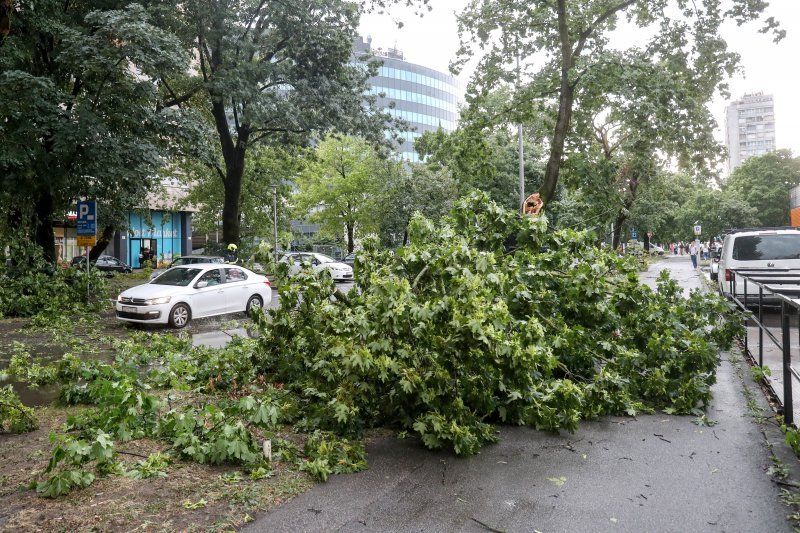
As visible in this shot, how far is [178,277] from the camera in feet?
50.4

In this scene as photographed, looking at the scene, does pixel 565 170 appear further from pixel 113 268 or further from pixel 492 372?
pixel 113 268

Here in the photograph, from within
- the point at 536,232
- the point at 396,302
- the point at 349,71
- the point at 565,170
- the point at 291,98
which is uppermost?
the point at 349,71

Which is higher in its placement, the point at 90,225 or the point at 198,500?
the point at 90,225

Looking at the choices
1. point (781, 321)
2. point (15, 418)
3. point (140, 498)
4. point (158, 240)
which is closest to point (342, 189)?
point (158, 240)

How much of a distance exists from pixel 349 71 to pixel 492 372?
55.9 feet

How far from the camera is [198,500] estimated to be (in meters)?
4.09

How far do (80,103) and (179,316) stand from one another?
19.3 feet

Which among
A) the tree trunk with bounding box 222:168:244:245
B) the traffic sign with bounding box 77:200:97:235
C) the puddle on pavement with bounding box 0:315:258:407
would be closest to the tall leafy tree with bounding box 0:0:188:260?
the traffic sign with bounding box 77:200:97:235

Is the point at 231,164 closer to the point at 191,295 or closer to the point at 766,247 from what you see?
the point at 191,295

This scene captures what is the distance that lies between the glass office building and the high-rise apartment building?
366 ft

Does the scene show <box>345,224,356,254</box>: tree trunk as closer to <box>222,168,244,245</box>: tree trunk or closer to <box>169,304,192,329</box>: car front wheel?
<box>222,168,244,245</box>: tree trunk

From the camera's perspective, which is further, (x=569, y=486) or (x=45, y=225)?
(x=45, y=225)

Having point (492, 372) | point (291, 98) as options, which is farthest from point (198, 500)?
point (291, 98)

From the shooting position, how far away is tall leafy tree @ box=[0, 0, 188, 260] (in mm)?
14062
